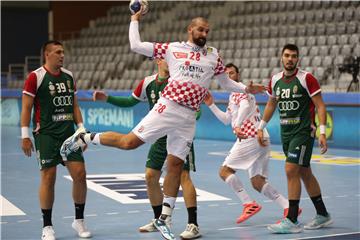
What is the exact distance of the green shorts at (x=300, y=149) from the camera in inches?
325

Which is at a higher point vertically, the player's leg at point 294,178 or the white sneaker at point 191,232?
the player's leg at point 294,178

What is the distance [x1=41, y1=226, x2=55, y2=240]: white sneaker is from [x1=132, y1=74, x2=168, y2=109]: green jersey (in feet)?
5.92

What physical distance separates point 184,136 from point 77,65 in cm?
2365

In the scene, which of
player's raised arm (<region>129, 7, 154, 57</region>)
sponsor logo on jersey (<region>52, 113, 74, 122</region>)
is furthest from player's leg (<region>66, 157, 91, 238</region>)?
player's raised arm (<region>129, 7, 154, 57</region>)

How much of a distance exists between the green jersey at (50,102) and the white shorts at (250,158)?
7.54 ft

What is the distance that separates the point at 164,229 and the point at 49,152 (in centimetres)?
147

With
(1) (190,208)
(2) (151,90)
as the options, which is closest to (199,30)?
(2) (151,90)

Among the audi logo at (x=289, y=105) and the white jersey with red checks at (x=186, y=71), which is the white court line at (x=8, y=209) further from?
the audi logo at (x=289, y=105)

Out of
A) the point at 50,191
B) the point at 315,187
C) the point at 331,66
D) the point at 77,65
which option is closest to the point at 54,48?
the point at 50,191

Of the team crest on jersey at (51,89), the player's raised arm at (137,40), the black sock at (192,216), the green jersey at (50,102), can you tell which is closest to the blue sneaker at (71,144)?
the green jersey at (50,102)

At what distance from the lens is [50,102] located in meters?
7.98

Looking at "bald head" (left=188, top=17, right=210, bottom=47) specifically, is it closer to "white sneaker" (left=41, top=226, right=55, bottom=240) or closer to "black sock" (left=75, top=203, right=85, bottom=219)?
"black sock" (left=75, top=203, right=85, bottom=219)

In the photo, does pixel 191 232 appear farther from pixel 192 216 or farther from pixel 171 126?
pixel 171 126

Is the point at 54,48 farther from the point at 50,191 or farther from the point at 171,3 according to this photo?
the point at 171,3
